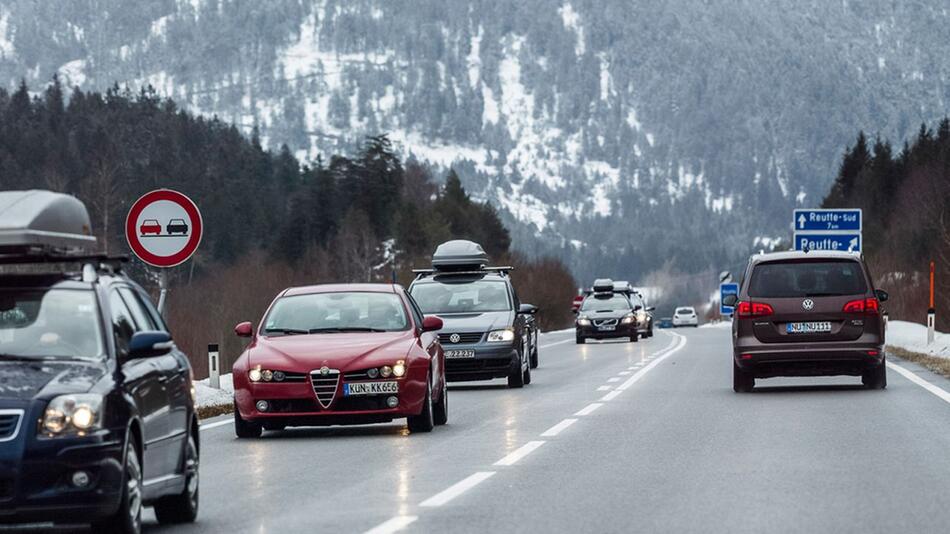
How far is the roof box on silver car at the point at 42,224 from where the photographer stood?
29.8ft

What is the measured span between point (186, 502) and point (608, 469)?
3.92m

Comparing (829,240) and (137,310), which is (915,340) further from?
(137,310)

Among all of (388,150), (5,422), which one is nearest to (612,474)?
(5,422)

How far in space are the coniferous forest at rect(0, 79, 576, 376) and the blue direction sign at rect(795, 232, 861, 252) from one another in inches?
2781

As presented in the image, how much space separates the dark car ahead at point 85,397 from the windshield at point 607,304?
45.3m

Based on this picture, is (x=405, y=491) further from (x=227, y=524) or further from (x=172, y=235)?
(x=172, y=235)

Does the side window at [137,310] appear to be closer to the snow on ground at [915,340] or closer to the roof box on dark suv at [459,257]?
the roof box on dark suv at [459,257]

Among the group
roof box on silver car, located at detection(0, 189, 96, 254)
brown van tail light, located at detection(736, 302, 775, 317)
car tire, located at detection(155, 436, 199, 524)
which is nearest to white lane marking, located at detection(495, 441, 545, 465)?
car tire, located at detection(155, 436, 199, 524)

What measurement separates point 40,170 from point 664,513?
136185mm

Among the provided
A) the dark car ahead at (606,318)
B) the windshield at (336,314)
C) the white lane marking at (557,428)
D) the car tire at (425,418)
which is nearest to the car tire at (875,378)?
the white lane marking at (557,428)

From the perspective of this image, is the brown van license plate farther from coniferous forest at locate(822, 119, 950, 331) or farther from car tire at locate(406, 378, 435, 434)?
coniferous forest at locate(822, 119, 950, 331)

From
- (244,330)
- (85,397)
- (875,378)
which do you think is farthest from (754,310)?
(85,397)

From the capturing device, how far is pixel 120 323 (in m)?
9.59

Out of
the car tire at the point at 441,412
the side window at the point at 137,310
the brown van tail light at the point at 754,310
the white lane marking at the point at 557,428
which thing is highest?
the side window at the point at 137,310
